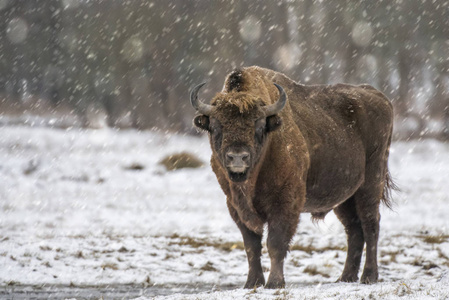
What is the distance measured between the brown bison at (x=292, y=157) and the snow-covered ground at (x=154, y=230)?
709 mm

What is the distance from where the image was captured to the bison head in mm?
5871

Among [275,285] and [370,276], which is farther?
[370,276]

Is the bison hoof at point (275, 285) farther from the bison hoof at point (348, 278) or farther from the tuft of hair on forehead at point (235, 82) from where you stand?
the tuft of hair on forehead at point (235, 82)

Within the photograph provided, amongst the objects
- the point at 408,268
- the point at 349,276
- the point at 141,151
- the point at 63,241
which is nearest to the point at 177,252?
the point at 63,241

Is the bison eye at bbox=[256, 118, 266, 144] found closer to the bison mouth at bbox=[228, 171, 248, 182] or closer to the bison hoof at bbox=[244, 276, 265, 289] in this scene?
the bison mouth at bbox=[228, 171, 248, 182]

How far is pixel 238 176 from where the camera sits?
6.00 metres

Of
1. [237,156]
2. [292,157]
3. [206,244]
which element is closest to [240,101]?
[237,156]

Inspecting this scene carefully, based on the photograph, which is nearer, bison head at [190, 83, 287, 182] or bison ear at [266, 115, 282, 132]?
bison head at [190, 83, 287, 182]

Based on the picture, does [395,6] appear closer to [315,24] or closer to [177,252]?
[315,24]

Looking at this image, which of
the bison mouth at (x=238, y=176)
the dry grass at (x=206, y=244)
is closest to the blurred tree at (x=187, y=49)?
the dry grass at (x=206, y=244)

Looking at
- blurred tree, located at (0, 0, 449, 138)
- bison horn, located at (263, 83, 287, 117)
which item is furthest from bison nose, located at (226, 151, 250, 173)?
blurred tree, located at (0, 0, 449, 138)

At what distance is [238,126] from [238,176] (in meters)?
0.50

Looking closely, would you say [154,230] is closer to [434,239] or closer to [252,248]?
[434,239]

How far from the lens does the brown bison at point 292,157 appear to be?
6207mm
